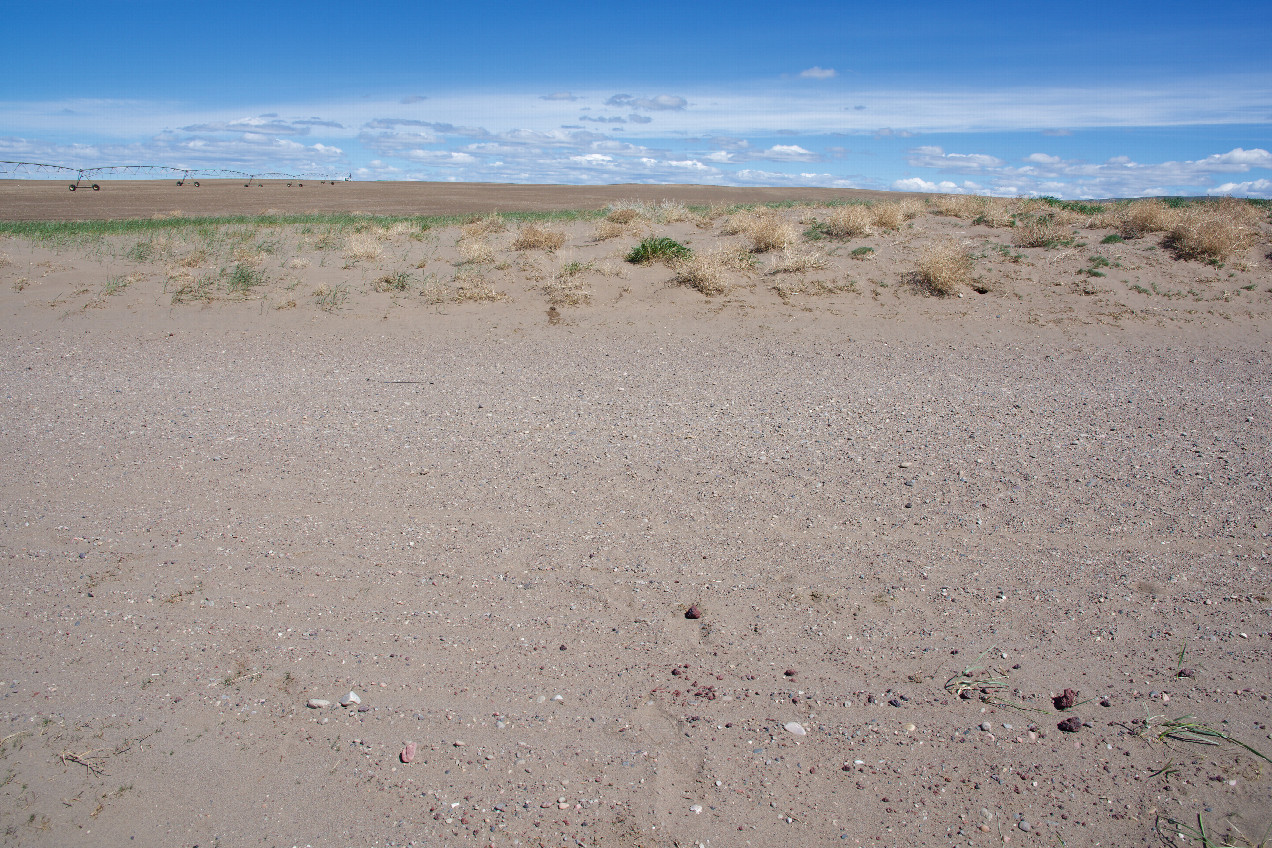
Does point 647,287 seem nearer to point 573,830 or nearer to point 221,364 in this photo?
point 221,364

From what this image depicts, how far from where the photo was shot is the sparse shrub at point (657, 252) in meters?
14.2

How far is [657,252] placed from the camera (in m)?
14.3

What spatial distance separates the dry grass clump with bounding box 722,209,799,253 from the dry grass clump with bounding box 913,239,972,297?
258cm

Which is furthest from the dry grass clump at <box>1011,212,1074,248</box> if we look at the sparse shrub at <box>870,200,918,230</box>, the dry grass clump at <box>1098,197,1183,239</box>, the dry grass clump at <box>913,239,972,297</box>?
the sparse shrub at <box>870,200,918,230</box>

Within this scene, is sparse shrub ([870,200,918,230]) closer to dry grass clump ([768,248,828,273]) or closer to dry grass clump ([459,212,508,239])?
dry grass clump ([768,248,828,273])

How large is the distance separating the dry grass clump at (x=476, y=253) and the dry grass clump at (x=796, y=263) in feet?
17.8

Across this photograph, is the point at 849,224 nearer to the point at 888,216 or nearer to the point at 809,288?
the point at 888,216

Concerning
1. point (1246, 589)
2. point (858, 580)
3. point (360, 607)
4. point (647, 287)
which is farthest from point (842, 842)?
point (647, 287)

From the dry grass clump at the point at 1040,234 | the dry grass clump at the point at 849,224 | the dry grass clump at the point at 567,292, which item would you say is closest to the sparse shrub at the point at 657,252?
the dry grass clump at the point at 567,292

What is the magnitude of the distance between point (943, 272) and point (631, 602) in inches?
405

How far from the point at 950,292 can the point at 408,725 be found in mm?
11548

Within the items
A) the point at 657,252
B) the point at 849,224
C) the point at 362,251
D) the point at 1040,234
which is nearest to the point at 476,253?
the point at 362,251

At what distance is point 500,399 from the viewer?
303 inches

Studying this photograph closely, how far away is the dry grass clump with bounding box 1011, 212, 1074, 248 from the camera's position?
14.4 m
